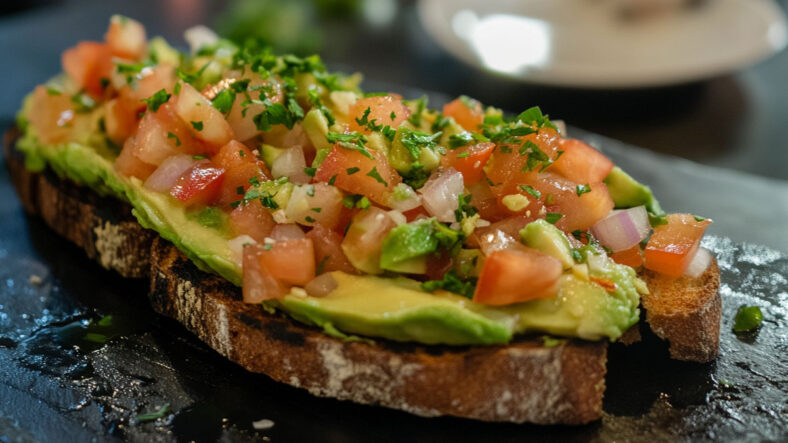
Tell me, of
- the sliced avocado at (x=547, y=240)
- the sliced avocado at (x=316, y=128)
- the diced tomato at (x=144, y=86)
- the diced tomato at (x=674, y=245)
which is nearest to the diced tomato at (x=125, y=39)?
the diced tomato at (x=144, y=86)

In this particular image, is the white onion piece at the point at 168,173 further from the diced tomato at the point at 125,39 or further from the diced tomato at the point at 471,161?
the diced tomato at the point at 125,39

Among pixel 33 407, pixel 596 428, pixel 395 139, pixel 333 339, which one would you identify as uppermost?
pixel 395 139

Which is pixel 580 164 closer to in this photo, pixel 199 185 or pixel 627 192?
pixel 627 192

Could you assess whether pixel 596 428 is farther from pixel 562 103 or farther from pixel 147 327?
pixel 562 103

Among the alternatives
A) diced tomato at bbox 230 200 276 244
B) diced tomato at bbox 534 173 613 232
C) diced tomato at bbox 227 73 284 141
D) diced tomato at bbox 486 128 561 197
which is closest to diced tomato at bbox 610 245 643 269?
diced tomato at bbox 534 173 613 232

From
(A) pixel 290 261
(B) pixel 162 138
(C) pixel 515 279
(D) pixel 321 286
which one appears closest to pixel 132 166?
(B) pixel 162 138

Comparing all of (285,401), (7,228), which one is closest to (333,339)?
(285,401)

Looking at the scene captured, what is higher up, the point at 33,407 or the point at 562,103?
the point at 562,103
